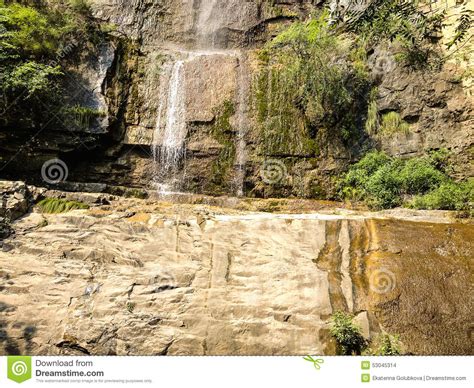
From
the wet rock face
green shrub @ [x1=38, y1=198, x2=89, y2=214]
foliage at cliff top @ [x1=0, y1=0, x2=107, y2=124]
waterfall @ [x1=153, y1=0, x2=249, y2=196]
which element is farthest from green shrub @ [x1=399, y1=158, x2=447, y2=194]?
foliage at cliff top @ [x1=0, y1=0, x2=107, y2=124]

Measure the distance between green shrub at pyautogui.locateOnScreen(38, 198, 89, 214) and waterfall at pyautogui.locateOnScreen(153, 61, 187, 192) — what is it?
330 cm

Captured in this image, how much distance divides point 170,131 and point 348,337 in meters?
8.08

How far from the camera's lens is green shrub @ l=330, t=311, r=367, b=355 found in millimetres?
5113

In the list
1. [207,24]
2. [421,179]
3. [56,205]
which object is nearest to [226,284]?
[56,205]

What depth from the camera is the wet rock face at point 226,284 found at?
5211mm

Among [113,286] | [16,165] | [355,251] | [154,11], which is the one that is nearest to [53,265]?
[113,286]

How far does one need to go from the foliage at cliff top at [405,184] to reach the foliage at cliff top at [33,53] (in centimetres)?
814

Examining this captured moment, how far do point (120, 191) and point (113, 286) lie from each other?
193 inches

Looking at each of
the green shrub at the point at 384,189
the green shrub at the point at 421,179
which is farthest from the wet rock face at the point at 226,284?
the green shrub at the point at 421,179

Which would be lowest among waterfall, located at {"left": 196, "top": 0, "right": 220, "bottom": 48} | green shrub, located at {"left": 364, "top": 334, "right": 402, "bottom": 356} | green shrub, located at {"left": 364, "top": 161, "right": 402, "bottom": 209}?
green shrub, located at {"left": 364, "top": 334, "right": 402, "bottom": 356}

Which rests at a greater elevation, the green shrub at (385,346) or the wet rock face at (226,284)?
the wet rock face at (226,284)

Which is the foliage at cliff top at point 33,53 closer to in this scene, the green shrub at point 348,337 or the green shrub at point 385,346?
the green shrub at point 348,337

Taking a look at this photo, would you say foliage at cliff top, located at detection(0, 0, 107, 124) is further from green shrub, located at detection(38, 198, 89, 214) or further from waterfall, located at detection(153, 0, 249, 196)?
green shrub, located at detection(38, 198, 89, 214)

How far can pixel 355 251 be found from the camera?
638 cm
